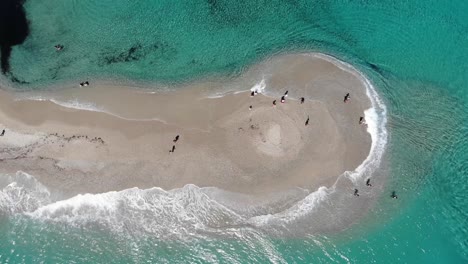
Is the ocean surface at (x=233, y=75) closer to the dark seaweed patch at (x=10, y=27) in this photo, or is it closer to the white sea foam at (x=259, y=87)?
the dark seaweed patch at (x=10, y=27)

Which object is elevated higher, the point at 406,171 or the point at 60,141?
the point at 406,171

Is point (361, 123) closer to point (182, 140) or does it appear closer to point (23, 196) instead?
point (182, 140)

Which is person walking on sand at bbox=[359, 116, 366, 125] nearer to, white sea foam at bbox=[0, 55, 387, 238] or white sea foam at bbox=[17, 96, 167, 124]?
white sea foam at bbox=[0, 55, 387, 238]

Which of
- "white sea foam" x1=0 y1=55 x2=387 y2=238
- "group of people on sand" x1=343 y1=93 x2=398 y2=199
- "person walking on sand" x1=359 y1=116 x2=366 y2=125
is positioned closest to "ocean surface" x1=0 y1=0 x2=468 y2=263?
"white sea foam" x1=0 y1=55 x2=387 y2=238

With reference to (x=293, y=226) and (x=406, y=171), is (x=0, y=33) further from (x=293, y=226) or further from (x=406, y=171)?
(x=406, y=171)

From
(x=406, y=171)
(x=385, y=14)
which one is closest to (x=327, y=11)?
(x=385, y=14)

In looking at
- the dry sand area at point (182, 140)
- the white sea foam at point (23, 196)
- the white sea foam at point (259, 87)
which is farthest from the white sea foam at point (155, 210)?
the white sea foam at point (259, 87)
